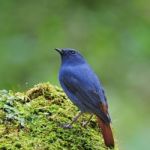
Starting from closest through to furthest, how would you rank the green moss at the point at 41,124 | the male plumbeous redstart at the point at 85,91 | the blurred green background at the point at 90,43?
the green moss at the point at 41,124
the male plumbeous redstart at the point at 85,91
the blurred green background at the point at 90,43

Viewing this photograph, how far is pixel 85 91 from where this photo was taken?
5309 mm

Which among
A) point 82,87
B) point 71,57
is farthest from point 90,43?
point 82,87

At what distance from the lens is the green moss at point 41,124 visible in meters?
4.69

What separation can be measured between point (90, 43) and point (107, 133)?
6.27m

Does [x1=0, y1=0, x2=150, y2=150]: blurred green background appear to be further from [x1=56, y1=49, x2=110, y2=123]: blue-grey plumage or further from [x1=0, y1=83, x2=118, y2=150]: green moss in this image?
[x1=0, y1=83, x2=118, y2=150]: green moss

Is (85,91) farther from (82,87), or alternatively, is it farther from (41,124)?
(41,124)

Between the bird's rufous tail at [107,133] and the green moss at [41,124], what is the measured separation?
0.07 m

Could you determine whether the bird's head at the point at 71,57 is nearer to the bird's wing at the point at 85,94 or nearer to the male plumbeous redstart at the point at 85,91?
the male plumbeous redstart at the point at 85,91

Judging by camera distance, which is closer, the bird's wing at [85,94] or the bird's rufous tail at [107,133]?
the bird's rufous tail at [107,133]

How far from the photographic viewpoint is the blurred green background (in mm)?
9821

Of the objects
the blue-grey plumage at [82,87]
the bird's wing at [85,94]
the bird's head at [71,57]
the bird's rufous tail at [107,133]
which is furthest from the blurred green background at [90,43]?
the bird's rufous tail at [107,133]

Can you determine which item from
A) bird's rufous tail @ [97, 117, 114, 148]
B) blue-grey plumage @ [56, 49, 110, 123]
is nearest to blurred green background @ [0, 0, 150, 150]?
blue-grey plumage @ [56, 49, 110, 123]

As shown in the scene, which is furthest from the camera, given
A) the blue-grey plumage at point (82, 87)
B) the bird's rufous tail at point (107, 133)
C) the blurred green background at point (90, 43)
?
the blurred green background at point (90, 43)

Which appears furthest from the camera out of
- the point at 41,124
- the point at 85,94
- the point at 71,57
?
the point at 71,57
